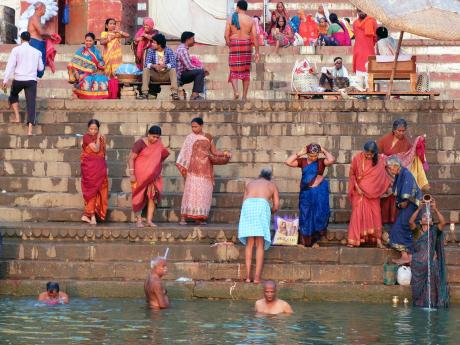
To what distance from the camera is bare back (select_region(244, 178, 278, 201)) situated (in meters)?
14.4

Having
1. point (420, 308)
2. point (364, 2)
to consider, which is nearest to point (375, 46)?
point (364, 2)

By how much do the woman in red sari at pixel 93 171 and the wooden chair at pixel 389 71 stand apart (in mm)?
4503

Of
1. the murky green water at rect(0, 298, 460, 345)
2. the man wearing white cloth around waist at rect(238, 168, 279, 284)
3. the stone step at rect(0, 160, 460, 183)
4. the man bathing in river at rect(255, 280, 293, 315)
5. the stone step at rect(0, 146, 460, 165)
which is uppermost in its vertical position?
the stone step at rect(0, 146, 460, 165)

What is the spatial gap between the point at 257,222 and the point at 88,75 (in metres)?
5.41

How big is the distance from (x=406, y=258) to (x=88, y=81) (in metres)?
6.05

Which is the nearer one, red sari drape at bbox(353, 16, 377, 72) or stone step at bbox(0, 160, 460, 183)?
stone step at bbox(0, 160, 460, 183)

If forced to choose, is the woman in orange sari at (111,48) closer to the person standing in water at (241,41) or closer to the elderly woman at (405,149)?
the person standing in water at (241,41)

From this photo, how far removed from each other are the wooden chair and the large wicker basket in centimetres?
306

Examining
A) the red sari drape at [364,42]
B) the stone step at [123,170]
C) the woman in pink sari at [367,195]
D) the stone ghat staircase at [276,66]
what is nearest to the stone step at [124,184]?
the stone step at [123,170]

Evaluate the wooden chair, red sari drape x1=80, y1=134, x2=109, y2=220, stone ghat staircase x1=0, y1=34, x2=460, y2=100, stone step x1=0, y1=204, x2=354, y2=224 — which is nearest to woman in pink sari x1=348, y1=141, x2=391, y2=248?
stone step x1=0, y1=204, x2=354, y2=224

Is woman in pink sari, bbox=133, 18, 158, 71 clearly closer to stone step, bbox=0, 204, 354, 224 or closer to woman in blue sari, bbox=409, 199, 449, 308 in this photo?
stone step, bbox=0, 204, 354, 224

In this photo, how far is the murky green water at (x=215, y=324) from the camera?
39.3ft

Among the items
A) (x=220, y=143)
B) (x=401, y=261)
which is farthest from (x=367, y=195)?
(x=220, y=143)

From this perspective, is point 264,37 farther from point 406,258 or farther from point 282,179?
point 406,258
